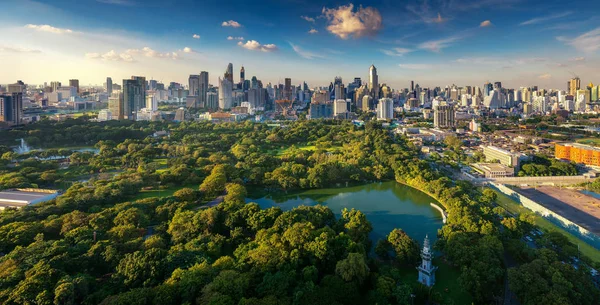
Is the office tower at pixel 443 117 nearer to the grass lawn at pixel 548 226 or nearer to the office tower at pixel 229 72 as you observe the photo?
the grass lawn at pixel 548 226

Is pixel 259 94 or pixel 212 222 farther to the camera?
pixel 259 94

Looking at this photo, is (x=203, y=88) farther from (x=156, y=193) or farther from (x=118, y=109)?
(x=156, y=193)

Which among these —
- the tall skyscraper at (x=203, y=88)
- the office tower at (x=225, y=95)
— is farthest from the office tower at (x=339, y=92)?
the tall skyscraper at (x=203, y=88)

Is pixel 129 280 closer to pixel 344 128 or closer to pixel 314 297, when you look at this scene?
pixel 314 297

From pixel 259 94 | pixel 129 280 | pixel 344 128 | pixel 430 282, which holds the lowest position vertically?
pixel 430 282

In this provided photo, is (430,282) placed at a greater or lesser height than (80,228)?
lesser

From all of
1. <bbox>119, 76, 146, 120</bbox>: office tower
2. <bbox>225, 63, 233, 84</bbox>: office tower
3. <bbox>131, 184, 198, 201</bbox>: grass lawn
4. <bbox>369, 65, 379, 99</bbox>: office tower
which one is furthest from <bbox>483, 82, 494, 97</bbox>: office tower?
<bbox>131, 184, 198, 201</bbox>: grass lawn

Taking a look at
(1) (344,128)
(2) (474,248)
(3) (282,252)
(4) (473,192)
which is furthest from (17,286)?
(1) (344,128)
